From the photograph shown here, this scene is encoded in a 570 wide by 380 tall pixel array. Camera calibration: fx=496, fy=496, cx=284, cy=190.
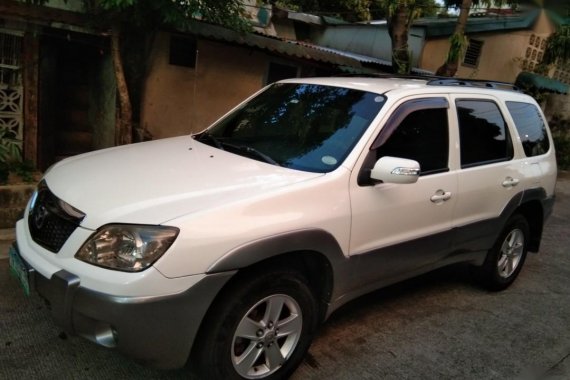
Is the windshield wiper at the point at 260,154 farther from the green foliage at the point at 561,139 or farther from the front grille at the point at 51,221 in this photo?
the green foliage at the point at 561,139

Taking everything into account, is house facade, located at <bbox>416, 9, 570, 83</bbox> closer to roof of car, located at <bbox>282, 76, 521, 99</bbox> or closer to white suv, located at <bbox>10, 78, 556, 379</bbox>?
roof of car, located at <bbox>282, 76, 521, 99</bbox>

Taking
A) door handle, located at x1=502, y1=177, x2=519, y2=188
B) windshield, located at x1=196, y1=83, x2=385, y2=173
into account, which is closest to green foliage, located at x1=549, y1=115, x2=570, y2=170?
door handle, located at x1=502, y1=177, x2=519, y2=188

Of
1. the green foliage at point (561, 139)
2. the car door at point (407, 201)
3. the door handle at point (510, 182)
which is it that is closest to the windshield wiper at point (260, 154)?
the car door at point (407, 201)

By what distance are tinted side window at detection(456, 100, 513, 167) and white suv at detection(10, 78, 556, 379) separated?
2 cm

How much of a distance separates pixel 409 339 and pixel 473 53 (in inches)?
436

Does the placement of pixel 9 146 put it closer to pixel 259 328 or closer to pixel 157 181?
pixel 157 181

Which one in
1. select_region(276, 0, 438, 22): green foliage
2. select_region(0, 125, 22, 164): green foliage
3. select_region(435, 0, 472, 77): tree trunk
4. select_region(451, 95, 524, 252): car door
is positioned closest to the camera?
select_region(451, 95, 524, 252): car door

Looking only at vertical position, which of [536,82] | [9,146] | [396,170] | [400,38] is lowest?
[9,146]

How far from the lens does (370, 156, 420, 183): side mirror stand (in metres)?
2.84

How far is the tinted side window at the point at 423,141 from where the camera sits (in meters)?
3.25

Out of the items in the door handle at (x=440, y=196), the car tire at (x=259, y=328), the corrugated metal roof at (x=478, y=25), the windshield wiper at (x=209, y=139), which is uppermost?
the corrugated metal roof at (x=478, y=25)

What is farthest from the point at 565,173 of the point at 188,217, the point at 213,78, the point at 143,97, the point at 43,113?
the point at 188,217

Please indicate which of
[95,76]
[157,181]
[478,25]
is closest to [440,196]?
[157,181]

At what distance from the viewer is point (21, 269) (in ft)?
8.52
